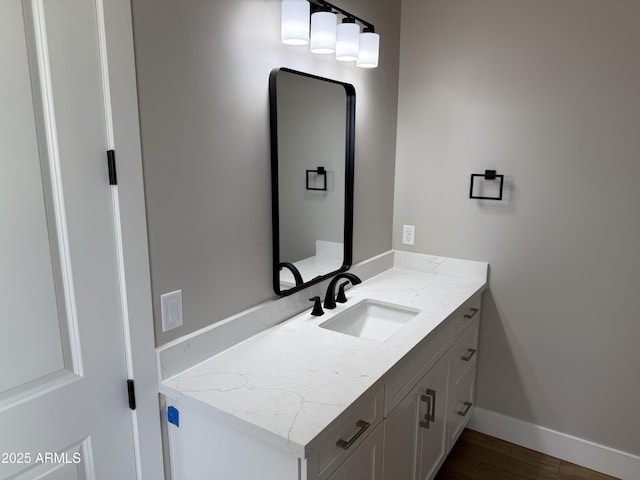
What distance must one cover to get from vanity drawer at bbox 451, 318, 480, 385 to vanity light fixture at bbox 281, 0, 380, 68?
1375 mm

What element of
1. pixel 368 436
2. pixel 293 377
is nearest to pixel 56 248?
pixel 293 377

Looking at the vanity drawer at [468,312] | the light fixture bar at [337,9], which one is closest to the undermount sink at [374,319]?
the vanity drawer at [468,312]

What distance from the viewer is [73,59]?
1083 millimetres

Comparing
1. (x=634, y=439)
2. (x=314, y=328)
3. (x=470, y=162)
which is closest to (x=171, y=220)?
(x=314, y=328)

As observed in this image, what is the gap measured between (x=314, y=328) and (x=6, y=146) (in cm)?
117

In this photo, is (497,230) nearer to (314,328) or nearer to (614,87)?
(614,87)

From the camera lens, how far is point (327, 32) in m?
1.75

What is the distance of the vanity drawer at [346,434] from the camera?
119cm

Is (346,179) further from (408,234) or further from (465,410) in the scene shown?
(465,410)

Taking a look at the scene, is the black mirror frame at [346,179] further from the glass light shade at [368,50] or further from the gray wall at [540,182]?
the gray wall at [540,182]

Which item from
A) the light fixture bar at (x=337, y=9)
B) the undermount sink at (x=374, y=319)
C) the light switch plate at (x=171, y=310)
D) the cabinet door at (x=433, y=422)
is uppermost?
the light fixture bar at (x=337, y=9)

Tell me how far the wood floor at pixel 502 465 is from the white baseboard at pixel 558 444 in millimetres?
32

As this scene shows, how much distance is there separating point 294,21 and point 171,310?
1077 mm

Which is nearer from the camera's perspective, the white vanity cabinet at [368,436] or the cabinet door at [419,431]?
the white vanity cabinet at [368,436]
